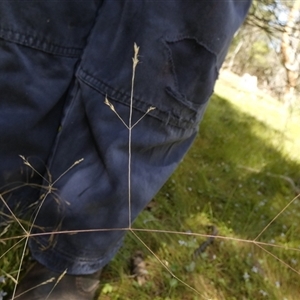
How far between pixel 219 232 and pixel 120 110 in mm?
872

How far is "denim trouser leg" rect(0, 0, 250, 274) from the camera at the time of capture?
0.80m

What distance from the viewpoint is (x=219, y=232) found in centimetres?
152

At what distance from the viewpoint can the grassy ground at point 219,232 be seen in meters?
1.13

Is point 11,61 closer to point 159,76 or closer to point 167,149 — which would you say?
point 159,76

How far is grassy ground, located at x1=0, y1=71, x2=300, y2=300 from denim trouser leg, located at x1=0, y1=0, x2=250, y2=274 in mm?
169

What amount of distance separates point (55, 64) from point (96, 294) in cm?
62

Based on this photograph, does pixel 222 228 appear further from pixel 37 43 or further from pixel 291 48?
pixel 37 43

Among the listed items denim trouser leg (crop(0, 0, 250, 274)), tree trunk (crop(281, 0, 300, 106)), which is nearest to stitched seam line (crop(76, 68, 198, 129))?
denim trouser leg (crop(0, 0, 250, 274))

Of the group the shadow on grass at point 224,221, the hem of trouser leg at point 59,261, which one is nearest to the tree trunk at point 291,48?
the shadow on grass at point 224,221

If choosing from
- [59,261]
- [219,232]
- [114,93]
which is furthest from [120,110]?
[219,232]

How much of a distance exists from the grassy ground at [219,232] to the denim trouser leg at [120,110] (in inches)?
6.6

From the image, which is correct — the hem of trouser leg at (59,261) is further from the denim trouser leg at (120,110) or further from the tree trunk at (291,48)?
the tree trunk at (291,48)

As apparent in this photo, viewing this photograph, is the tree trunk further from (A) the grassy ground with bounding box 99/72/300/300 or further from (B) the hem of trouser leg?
(B) the hem of trouser leg

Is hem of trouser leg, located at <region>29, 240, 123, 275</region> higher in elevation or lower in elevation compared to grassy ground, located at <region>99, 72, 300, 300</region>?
higher
